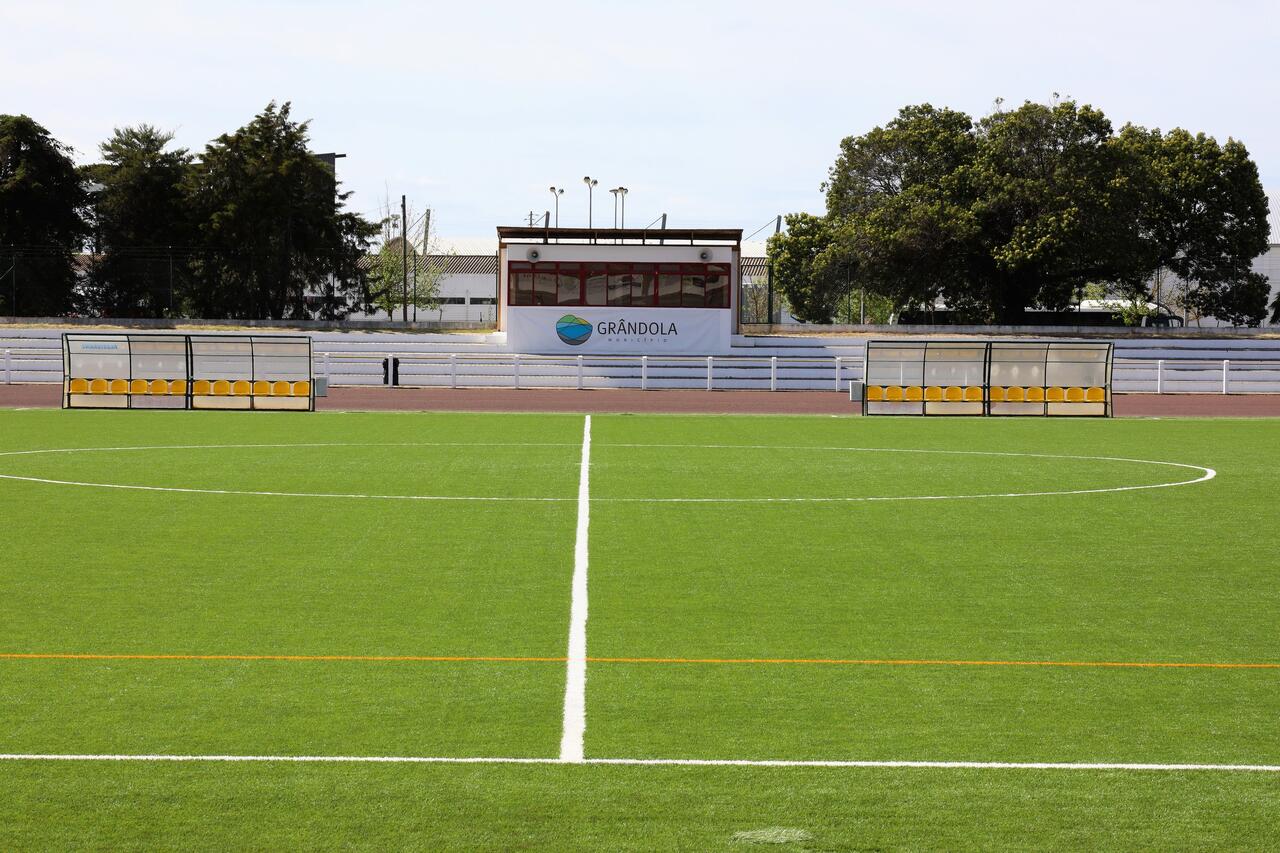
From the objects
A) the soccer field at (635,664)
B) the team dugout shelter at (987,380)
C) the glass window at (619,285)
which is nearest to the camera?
the soccer field at (635,664)

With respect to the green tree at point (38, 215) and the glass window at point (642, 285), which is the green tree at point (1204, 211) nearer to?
the glass window at point (642, 285)

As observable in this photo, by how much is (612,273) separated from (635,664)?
47.3 metres

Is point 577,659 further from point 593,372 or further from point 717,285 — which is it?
point 717,285

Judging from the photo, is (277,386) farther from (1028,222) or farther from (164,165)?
(164,165)

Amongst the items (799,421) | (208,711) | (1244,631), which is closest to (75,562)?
(208,711)

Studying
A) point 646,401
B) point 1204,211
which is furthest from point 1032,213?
point 646,401

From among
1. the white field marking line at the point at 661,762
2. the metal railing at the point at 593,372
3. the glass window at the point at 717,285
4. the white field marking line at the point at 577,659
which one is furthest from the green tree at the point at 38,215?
the white field marking line at the point at 661,762

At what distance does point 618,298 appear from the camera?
55.3 meters

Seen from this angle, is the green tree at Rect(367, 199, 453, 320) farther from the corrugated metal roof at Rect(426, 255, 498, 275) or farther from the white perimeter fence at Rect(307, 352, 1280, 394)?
the white perimeter fence at Rect(307, 352, 1280, 394)

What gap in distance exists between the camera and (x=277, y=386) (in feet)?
119

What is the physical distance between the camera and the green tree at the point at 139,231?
73.9m

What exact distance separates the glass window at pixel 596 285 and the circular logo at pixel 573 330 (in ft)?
2.60

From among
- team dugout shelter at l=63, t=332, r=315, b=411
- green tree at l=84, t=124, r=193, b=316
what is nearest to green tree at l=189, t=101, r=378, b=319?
green tree at l=84, t=124, r=193, b=316

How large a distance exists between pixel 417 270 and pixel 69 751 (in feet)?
318
